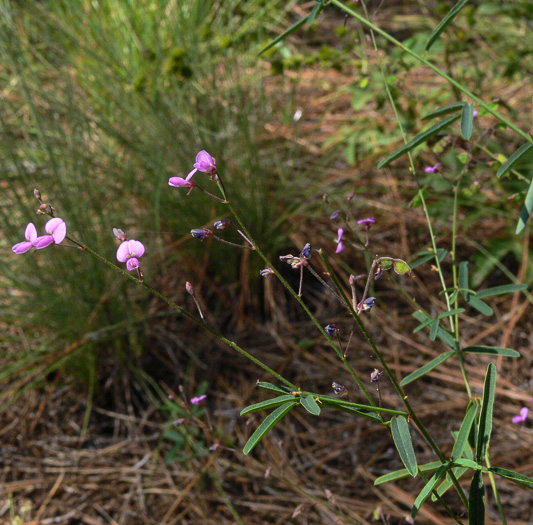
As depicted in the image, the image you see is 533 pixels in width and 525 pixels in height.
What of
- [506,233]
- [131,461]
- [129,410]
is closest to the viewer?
[131,461]

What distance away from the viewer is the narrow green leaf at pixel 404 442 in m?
0.66

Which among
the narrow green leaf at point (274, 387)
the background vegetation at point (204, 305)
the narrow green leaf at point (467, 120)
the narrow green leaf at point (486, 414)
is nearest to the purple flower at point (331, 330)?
the narrow green leaf at point (274, 387)

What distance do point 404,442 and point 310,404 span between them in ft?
0.42

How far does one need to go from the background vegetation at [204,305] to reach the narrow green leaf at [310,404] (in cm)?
83

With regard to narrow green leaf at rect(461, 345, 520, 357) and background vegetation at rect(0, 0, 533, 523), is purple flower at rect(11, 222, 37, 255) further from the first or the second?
Result: background vegetation at rect(0, 0, 533, 523)

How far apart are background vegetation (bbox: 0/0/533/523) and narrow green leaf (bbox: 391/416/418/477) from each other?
0.75 metres

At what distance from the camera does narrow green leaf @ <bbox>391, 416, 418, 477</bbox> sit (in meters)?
0.66

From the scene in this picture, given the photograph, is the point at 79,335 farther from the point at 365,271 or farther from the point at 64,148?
the point at 365,271

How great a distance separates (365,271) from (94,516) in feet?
3.60

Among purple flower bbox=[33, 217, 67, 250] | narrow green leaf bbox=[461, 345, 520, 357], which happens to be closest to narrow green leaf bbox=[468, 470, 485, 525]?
narrow green leaf bbox=[461, 345, 520, 357]

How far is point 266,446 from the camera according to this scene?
5.24 feet

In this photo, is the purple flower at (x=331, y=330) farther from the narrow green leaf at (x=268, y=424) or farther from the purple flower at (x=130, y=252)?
the purple flower at (x=130, y=252)

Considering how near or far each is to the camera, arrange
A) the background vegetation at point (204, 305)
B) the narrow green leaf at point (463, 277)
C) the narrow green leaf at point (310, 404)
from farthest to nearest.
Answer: the background vegetation at point (204, 305)
the narrow green leaf at point (463, 277)
the narrow green leaf at point (310, 404)

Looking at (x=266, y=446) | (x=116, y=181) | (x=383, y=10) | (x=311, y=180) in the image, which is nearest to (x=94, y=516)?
(x=266, y=446)
